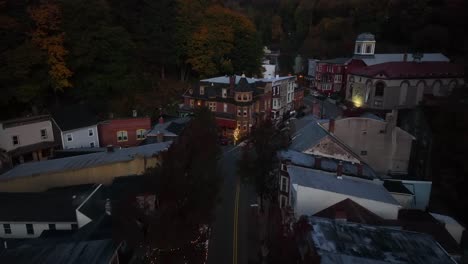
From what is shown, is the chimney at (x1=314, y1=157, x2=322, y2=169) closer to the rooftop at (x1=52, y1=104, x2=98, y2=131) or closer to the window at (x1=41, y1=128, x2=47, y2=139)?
the rooftop at (x1=52, y1=104, x2=98, y2=131)

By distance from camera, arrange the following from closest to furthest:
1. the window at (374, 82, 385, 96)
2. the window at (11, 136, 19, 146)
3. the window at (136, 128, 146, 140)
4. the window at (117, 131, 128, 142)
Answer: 1. the window at (11, 136, 19, 146)
2. the window at (117, 131, 128, 142)
3. the window at (136, 128, 146, 140)
4. the window at (374, 82, 385, 96)

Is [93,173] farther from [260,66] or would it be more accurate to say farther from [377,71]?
[260,66]

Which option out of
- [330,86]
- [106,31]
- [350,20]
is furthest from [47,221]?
[350,20]

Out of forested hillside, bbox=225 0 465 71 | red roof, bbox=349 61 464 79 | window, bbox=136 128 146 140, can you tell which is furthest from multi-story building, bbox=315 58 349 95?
window, bbox=136 128 146 140

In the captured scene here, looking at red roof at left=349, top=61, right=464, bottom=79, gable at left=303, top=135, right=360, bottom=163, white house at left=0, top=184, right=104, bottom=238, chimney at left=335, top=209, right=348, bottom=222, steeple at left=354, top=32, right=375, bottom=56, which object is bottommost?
white house at left=0, top=184, right=104, bottom=238

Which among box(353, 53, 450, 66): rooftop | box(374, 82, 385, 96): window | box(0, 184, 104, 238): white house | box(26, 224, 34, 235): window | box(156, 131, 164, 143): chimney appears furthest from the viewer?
box(353, 53, 450, 66): rooftop

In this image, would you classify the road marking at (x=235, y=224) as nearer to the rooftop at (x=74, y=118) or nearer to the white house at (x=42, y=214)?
the white house at (x=42, y=214)

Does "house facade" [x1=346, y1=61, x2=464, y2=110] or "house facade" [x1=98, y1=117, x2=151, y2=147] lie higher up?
"house facade" [x1=346, y1=61, x2=464, y2=110]
